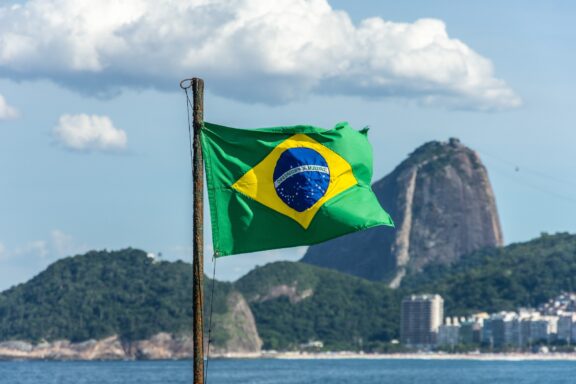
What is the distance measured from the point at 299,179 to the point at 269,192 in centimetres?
45

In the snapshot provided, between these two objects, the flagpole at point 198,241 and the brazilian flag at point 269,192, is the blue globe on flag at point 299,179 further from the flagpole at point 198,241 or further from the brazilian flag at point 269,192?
the flagpole at point 198,241

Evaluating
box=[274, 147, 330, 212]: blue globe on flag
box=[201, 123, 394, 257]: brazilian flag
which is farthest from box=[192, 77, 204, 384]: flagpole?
box=[274, 147, 330, 212]: blue globe on flag

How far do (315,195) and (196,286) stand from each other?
212 centimetres

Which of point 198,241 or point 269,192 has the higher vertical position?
point 269,192

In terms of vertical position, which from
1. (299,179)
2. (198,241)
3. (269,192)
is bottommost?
(198,241)

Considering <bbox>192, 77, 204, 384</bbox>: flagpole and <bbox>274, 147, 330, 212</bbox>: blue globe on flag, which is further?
<bbox>274, 147, 330, 212</bbox>: blue globe on flag

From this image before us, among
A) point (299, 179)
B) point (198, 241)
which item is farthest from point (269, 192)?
point (198, 241)

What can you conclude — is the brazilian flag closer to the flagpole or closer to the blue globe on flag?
the blue globe on flag

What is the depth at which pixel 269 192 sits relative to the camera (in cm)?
1939

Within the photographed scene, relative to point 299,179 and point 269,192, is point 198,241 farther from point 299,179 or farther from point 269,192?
point 299,179

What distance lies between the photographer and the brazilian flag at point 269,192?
760 inches

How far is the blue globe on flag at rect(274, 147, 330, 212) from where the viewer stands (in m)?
19.4

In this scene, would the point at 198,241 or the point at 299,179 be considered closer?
the point at 198,241

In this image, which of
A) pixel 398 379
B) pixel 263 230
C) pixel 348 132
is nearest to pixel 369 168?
pixel 348 132
